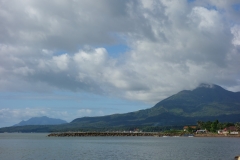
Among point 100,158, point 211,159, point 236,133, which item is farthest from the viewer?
point 236,133

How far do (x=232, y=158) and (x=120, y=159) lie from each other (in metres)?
21.2

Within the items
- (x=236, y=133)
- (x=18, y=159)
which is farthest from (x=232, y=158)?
(x=236, y=133)

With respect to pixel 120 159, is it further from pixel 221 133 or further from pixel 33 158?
pixel 221 133

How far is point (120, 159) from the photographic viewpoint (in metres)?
→ 64.0

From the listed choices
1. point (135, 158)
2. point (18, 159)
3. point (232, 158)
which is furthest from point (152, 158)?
point (18, 159)

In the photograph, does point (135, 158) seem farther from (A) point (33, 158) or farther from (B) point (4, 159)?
(B) point (4, 159)

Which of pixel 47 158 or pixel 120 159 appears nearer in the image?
pixel 120 159

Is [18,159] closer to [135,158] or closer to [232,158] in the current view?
[135,158]

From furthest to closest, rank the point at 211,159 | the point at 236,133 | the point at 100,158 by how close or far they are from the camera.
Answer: the point at 236,133 → the point at 100,158 → the point at 211,159

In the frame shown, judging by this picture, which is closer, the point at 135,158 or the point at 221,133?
the point at 135,158

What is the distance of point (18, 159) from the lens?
67.1 m

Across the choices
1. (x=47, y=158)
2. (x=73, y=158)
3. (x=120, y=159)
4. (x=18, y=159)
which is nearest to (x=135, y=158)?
(x=120, y=159)

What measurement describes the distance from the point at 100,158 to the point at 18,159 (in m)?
16.4

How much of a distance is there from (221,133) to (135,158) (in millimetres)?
145417
